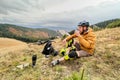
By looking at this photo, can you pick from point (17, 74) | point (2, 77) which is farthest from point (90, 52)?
point (2, 77)

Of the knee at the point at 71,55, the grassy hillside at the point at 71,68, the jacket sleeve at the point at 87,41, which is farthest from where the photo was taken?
the knee at the point at 71,55

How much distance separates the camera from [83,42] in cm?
881

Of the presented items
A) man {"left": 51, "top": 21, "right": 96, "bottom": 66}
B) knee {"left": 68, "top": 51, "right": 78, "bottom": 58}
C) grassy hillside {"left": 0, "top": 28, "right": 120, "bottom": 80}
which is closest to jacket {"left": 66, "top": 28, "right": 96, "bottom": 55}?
man {"left": 51, "top": 21, "right": 96, "bottom": 66}

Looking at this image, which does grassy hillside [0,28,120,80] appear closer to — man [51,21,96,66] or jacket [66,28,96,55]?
man [51,21,96,66]

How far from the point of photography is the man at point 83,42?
8.90 m

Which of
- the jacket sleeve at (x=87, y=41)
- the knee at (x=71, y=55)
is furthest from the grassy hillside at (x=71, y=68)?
the jacket sleeve at (x=87, y=41)

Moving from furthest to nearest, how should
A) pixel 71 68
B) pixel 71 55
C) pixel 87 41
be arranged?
pixel 71 55 < pixel 87 41 < pixel 71 68

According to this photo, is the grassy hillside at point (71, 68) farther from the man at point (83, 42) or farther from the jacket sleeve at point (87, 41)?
the jacket sleeve at point (87, 41)

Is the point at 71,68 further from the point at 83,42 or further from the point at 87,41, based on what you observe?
Answer: the point at 87,41

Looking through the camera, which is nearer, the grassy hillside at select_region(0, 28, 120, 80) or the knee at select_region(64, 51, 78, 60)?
the grassy hillside at select_region(0, 28, 120, 80)

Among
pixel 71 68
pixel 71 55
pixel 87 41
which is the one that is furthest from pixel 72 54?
pixel 87 41

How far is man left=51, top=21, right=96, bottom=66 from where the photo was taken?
8.90 metres

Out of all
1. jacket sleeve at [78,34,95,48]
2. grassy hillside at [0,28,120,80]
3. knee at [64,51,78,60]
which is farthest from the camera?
knee at [64,51,78,60]

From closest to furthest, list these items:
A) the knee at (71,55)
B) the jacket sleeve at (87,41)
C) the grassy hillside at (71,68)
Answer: the grassy hillside at (71,68) < the jacket sleeve at (87,41) < the knee at (71,55)
